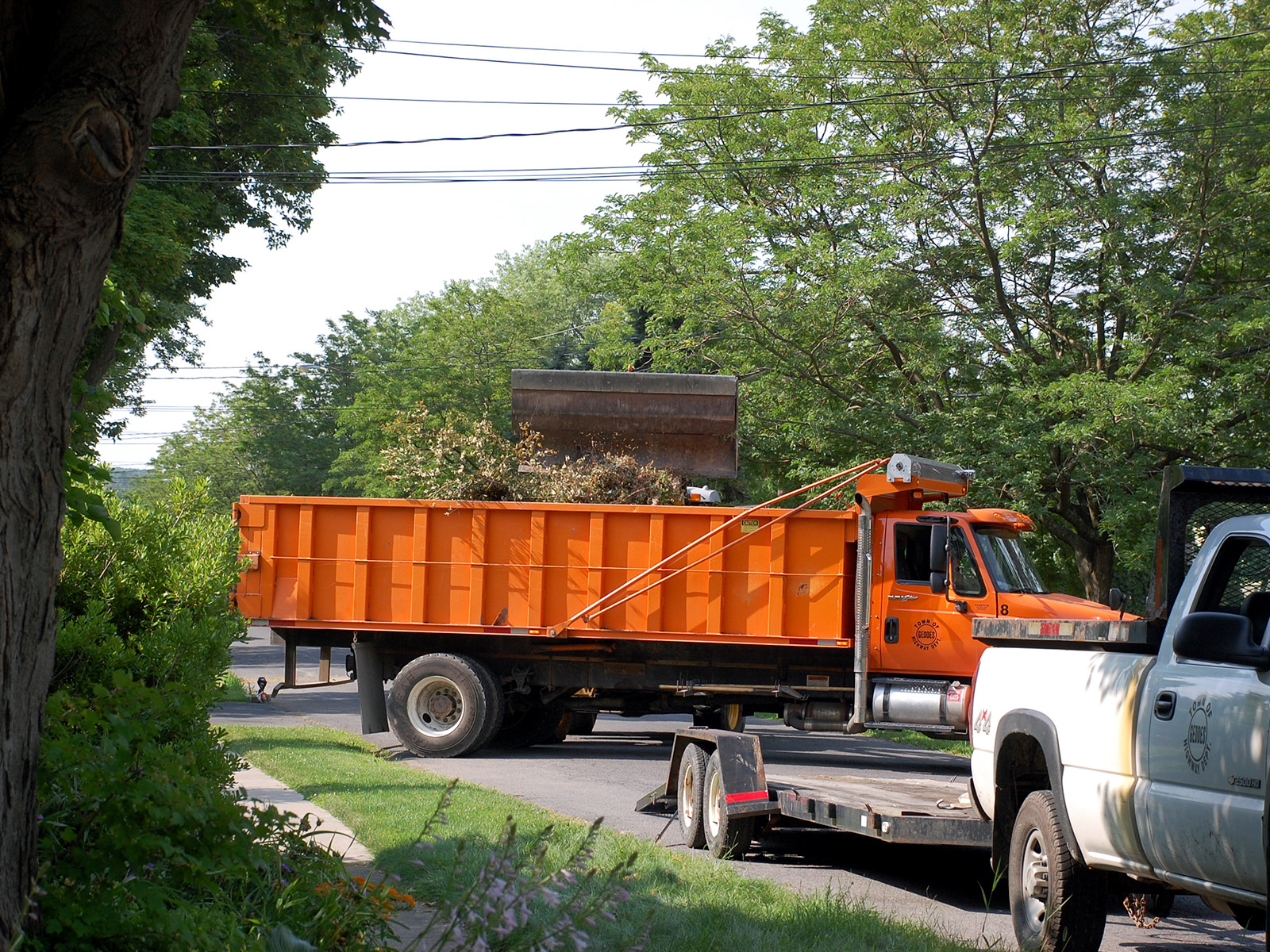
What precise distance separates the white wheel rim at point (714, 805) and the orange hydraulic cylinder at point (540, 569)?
4.70 metres

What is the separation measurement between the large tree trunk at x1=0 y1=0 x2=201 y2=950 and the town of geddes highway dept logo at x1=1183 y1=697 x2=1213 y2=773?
13.7ft

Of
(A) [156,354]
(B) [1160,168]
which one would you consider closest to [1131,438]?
(B) [1160,168]

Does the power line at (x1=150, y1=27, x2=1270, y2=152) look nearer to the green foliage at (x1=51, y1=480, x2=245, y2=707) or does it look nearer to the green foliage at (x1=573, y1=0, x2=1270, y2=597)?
the green foliage at (x1=573, y1=0, x2=1270, y2=597)

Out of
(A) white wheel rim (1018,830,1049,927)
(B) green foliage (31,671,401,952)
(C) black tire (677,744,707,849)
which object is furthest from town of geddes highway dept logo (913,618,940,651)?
(B) green foliage (31,671,401,952)

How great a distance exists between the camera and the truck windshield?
12.7 m

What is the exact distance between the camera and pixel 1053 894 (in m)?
5.70

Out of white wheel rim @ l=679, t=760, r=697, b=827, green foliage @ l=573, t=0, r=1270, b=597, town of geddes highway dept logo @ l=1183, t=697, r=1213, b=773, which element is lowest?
white wheel rim @ l=679, t=760, r=697, b=827

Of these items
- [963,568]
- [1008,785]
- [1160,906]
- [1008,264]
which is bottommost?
[1160,906]

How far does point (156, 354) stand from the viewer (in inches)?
1275

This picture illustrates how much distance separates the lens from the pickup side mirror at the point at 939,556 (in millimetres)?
12453

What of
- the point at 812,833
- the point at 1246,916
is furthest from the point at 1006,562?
the point at 1246,916

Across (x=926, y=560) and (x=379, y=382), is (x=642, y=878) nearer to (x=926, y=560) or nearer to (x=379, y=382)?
(x=926, y=560)

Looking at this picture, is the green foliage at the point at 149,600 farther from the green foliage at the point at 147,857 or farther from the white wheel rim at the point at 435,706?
the white wheel rim at the point at 435,706

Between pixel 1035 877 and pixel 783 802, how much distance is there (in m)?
2.40
